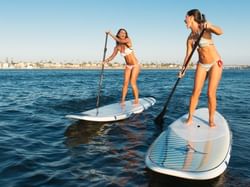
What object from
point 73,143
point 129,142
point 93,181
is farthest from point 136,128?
point 93,181

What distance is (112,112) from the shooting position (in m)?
9.71

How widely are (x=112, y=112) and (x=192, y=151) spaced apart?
4.67 metres

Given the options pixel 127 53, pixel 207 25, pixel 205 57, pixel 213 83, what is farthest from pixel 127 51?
pixel 207 25

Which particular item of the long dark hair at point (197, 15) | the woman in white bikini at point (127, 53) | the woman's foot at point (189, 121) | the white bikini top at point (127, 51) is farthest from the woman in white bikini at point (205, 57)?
the white bikini top at point (127, 51)

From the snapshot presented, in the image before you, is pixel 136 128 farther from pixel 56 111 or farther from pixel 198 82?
pixel 56 111

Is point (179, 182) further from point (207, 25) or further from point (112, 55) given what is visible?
point (112, 55)

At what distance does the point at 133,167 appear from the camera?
18.8 ft

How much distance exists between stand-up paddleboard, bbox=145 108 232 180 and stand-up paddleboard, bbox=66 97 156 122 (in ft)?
8.38

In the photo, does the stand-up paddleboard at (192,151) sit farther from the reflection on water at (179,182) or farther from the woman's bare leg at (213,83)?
the woman's bare leg at (213,83)

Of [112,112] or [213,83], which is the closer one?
[213,83]

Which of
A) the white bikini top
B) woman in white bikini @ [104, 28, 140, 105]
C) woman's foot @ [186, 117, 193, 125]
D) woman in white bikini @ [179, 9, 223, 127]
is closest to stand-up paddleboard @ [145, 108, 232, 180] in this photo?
woman's foot @ [186, 117, 193, 125]

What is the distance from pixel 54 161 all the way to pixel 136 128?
3.49 m

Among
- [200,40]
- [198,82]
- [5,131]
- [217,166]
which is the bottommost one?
[5,131]

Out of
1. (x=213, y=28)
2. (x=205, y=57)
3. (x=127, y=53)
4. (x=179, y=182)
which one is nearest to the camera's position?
(x=179, y=182)
